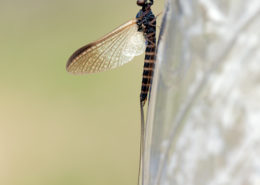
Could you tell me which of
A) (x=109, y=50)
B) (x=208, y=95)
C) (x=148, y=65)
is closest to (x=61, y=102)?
(x=109, y=50)

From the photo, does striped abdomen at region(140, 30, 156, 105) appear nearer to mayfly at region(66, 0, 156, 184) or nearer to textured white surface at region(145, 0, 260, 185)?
mayfly at region(66, 0, 156, 184)

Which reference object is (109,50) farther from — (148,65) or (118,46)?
(148,65)

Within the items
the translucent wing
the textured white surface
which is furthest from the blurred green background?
the textured white surface

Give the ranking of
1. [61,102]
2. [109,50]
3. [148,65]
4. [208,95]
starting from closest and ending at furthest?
[208,95] < [148,65] < [109,50] < [61,102]

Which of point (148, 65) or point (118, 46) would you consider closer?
point (148, 65)

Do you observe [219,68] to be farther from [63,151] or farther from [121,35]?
[63,151]

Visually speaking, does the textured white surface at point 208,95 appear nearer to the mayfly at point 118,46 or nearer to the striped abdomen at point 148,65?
the striped abdomen at point 148,65
